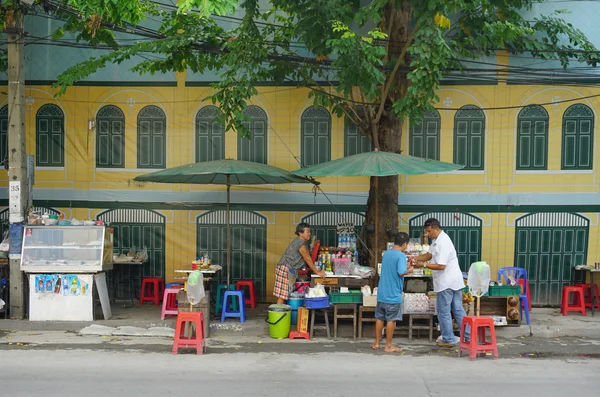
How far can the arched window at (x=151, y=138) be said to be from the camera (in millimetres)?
14094

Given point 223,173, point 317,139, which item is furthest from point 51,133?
Result: point 317,139

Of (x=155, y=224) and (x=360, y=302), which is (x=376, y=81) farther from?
(x=155, y=224)

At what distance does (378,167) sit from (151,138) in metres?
5.42

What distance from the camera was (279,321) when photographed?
11180 mm

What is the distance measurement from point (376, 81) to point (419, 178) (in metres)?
3.45

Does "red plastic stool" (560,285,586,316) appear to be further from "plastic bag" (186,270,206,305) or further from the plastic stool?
the plastic stool

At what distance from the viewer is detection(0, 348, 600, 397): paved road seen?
8.16m

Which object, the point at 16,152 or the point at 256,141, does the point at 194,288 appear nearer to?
the point at 16,152

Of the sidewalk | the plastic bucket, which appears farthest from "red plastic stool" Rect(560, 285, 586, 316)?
the plastic bucket

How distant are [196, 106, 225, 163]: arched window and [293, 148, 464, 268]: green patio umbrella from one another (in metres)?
3.12

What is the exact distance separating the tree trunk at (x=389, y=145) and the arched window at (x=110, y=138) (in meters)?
5.21

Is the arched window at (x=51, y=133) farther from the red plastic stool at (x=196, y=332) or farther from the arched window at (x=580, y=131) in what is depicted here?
the arched window at (x=580, y=131)

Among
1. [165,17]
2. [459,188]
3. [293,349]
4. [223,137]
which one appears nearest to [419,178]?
[459,188]

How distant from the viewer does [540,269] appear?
13766 mm
